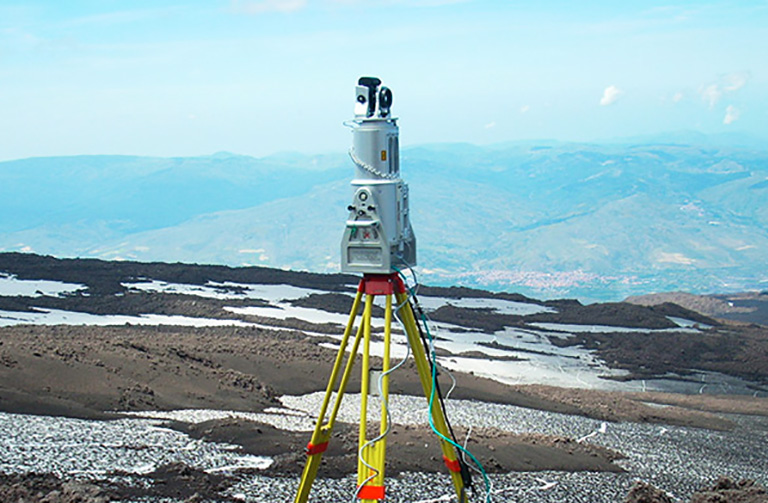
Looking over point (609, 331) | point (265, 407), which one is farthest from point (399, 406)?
point (609, 331)

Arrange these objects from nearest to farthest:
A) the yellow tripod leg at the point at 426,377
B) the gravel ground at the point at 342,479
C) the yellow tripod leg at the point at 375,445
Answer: the yellow tripod leg at the point at 375,445 → the yellow tripod leg at the point at 426,377 → the gravel ground at the point at 342,479

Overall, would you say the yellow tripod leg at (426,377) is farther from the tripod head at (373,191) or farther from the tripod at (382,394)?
the tripod head at (373,191)

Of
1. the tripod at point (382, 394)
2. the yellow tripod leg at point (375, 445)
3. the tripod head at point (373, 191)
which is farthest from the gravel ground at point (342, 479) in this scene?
the tripod head at point (373, 191)

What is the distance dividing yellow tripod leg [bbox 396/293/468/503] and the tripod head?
42 centimetres

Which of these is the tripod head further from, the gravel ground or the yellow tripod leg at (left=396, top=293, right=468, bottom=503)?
the gravel ground

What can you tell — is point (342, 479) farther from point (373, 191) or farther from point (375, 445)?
point (373, 191)

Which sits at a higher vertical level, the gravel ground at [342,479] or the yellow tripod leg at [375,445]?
the yellow tripod leg at [375,445]

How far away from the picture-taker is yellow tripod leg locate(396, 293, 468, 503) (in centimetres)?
678

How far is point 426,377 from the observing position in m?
6.87

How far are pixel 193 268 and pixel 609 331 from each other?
19.3 m

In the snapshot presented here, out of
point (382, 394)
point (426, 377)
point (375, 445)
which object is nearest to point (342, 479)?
→ point (375, 445)

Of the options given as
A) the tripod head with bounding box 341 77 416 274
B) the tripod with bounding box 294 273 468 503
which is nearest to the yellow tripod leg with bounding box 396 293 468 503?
the tripod with bounding box 294 273 468 503

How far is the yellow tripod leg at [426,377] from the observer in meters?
6.78

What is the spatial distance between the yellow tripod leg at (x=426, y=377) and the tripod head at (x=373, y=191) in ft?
1.38
